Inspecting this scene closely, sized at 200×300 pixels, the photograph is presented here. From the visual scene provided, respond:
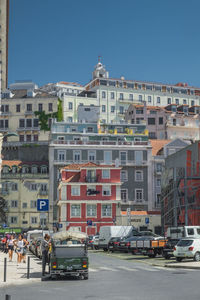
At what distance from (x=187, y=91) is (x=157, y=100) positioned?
37.6 feet

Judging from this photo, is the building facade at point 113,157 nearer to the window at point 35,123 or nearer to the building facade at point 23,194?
the building facade at point 23,194

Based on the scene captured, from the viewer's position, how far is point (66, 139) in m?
86.3

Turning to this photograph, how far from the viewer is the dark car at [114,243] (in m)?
44.1

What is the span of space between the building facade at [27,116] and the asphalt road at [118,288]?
79063mm

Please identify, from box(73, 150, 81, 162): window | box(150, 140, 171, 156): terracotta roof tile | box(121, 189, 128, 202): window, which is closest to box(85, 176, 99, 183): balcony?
box(121, 189, 128, 202): window

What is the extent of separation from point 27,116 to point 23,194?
22912 mm

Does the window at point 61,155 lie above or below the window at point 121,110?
below

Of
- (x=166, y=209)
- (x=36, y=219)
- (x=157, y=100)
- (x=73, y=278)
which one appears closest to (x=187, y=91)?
(x=157, y=100)

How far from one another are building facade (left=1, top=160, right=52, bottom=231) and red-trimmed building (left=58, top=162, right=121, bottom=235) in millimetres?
7605

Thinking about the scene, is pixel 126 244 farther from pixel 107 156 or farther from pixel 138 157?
pixel 107 156

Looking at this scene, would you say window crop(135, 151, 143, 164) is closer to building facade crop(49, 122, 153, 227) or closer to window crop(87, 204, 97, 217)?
building facade crop(49, 122, 153, 227)

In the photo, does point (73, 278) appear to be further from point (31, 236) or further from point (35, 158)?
point (35, 158)

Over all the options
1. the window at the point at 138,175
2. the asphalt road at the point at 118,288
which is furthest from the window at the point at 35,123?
the asphalt road at the point at 118,288

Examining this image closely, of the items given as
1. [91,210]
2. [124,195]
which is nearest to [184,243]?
[91,210]
